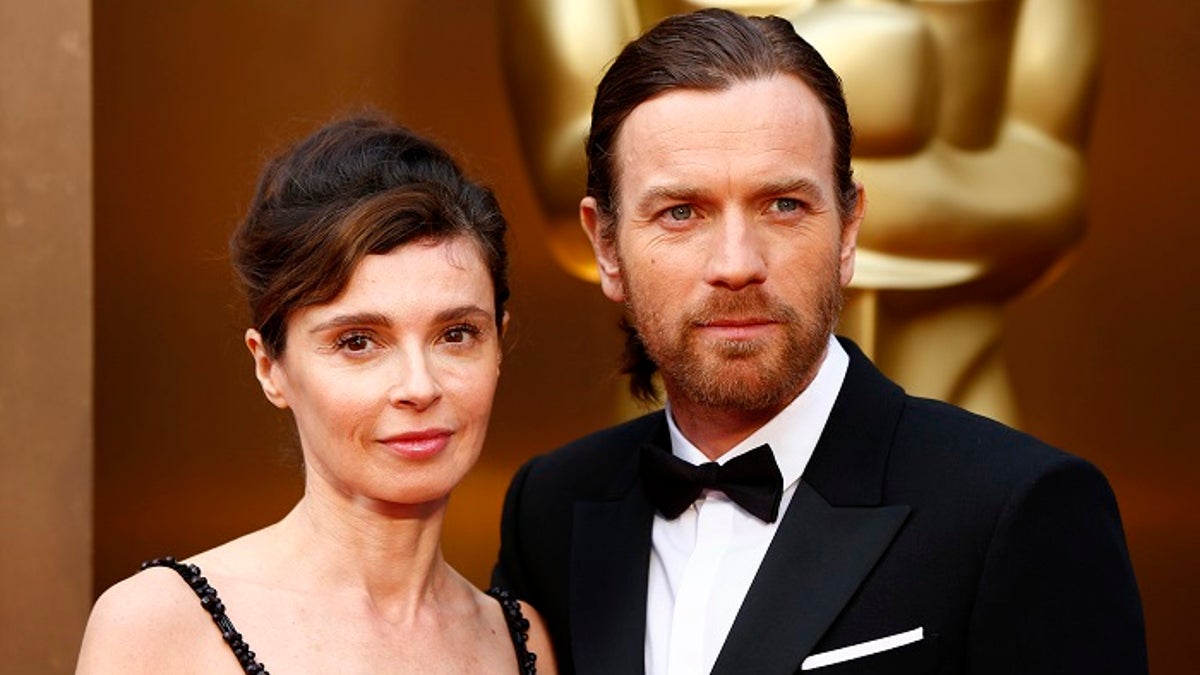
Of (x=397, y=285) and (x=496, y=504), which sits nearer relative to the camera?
(x=397, y=285)

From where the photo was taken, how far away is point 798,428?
2.15 m

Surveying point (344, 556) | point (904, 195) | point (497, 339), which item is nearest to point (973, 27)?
point (904, 195)

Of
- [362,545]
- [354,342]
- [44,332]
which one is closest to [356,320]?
[354,342]

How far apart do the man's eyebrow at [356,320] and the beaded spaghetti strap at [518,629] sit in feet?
1.47

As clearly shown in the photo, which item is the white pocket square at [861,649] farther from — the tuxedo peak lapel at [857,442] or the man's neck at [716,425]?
the man's neck at [716,425]

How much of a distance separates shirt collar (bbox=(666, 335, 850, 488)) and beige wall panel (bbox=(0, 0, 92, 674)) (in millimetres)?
1421

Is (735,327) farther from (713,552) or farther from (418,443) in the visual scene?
(418,443)

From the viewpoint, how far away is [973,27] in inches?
126

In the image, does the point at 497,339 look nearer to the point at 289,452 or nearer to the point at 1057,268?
the point at 289,452

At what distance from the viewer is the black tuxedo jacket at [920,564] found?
6.31 ft

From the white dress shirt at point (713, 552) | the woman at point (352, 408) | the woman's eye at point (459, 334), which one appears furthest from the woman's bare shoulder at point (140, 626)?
the white dress shirt at point (713, 552)

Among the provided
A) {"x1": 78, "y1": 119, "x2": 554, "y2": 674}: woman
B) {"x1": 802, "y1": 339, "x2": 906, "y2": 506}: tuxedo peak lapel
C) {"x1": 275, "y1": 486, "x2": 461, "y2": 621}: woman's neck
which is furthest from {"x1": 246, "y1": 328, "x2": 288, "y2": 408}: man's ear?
{"x1": 802, "y1": 339, "x2": 906, "y2": 506}: tuxedo peak lapel

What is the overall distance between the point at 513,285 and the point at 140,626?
1486mm

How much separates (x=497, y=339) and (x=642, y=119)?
308 millimetres
